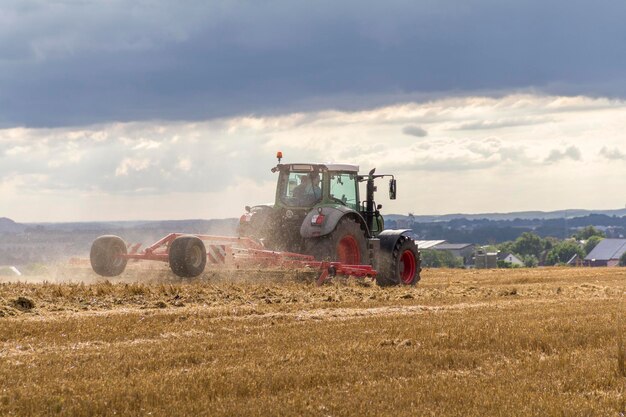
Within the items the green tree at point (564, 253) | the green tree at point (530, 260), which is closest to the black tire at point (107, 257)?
the green tree at point (530, 260)

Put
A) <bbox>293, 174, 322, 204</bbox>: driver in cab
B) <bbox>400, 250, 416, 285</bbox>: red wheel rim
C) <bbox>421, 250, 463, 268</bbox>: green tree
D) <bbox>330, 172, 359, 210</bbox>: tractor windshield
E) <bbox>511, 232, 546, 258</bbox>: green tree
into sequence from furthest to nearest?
1. <bbox>511, 232, 546, 258</bbox>: green tree
2. <bbox>421, 250, 463, 268</bbox>: green tree
3. <bbox>400, 250, 416, 285</bbox>: red wheel rim
4. <bbox>330, 172, 359, 210</bbox>: tractor windshield
5. <bbox>293, 174, 322, 204</bbox>: driver in cab

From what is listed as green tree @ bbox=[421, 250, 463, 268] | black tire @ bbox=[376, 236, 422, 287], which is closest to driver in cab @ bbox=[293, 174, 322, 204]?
black tire @ bbox=[376, 236, 422, 287]

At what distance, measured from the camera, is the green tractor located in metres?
21.1

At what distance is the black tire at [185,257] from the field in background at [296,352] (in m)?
0.70

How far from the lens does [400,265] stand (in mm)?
23062

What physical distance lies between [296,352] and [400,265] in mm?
12425

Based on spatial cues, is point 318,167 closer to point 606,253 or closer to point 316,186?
point 316,186

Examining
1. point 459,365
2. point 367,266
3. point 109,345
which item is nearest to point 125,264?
point 367,266

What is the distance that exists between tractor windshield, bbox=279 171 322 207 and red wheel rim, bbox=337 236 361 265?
115 cm

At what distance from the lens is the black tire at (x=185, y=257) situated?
19.2m

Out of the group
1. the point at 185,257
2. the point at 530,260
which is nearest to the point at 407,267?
the point at 185,257

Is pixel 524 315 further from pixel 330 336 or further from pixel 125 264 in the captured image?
pixel 125 264

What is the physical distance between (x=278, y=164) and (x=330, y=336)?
1037 centimetres

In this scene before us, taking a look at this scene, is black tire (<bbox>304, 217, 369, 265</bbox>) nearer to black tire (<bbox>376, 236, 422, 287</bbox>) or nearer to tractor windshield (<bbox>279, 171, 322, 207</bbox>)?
black tire (<bbox>376, 236, 422, 287</bbox>)
